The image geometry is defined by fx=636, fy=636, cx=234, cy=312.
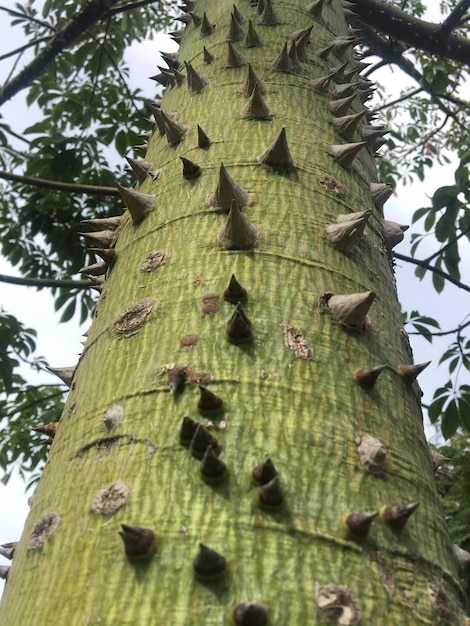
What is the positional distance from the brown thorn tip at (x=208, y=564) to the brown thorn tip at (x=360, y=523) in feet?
0.62

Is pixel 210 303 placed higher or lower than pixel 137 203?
lower

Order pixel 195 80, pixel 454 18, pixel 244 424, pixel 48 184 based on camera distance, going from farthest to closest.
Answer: pixel 454 18 < pixel 48 184 < pixel 195 80 < pixel 244 424

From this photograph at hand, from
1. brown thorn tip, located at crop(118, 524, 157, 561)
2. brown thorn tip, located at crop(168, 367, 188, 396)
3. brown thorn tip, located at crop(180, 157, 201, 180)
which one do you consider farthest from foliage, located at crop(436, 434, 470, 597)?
brown thorn tip, located at crop(118, 524, 157, 561)

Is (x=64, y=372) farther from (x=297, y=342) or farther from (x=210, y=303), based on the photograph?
(x=297, y=342)

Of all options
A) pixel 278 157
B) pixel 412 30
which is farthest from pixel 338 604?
pixel 412 30

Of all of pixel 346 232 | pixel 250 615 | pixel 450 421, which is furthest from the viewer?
pixel 450 421

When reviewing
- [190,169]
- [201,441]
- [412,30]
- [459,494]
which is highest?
[412,30]

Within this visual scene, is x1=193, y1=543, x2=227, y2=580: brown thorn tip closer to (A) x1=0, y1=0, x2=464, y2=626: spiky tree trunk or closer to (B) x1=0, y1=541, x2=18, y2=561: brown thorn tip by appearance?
(A) x1=0, y1=0, x2=464, y2=626: spiky tree trunk

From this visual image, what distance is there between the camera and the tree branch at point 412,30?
318 centimetres

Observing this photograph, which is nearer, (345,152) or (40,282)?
(345,152)

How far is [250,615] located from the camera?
73cm

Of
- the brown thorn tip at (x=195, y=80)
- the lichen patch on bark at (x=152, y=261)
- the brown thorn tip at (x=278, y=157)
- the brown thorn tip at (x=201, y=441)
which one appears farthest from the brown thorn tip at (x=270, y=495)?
the brown thorn tip at (x=195, y=80)

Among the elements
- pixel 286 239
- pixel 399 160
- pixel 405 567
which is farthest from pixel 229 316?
pixel 399 160

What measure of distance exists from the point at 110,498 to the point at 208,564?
0.72ft
